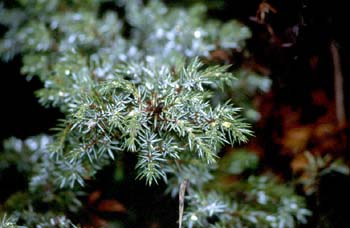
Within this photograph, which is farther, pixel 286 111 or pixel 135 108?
pixel 286 111

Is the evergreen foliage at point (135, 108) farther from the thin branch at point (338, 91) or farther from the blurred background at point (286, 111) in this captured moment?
the thin branch at point (338, 91)

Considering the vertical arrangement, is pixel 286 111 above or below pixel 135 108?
above

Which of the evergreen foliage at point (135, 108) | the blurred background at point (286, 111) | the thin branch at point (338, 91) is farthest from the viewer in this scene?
the thin branch at point (338, 91)

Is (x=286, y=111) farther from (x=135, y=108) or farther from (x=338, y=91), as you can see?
(x=135, y=108)

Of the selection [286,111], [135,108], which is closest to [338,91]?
[286,111]

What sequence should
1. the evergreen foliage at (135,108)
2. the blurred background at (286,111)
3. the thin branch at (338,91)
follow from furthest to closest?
1. the thin branch at (338,91)
2. the blurred background at (286,111)
3. the evergreen foliage at (135,108)

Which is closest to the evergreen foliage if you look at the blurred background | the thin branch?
the blurred background

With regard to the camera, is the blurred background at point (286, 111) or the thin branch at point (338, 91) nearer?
the blurred background at point (286, 111)

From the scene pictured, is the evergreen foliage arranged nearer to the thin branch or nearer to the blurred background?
the blurred background

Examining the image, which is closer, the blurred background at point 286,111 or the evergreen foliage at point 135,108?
the evergreen foliage at point 135,108

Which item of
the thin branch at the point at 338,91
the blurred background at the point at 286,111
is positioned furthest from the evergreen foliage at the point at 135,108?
the thin branch at the point at 338,91
